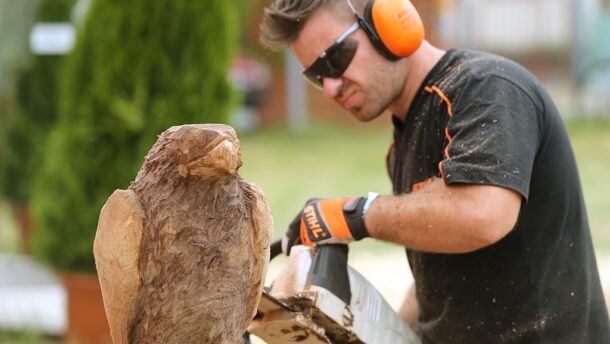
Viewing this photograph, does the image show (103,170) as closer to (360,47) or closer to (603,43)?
(360,47)

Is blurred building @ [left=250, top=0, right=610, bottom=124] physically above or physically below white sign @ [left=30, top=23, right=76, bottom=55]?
below

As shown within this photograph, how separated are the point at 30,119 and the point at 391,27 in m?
4.66

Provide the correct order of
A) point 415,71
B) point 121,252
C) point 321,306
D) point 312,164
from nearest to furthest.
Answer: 1. point 121,252
2. point 321,306
3. point 415,71
4. point 312,164

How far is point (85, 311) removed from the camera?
5008 mm

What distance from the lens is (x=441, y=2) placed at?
1559cm

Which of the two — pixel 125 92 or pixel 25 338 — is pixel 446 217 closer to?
pixel 125 92

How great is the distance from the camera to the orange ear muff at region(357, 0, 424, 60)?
2383 millimetres

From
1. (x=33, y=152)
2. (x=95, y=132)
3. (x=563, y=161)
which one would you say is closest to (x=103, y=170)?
(x=95, y=132)

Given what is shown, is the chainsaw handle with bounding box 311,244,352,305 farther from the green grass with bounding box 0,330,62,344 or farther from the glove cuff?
the green grass with bounding box 0,330,62,344

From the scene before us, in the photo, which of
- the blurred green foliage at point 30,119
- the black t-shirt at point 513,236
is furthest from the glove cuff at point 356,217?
the blurred green foliage at point 30,119

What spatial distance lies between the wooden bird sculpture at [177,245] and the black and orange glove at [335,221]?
1.95 ft

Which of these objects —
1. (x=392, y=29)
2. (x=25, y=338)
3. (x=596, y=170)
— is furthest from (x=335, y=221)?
(x=596, y=170)

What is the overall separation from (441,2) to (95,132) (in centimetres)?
1172

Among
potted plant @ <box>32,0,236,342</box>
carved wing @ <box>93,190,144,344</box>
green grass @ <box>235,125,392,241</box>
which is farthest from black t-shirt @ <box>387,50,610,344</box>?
green grass @ <box>235,125,392,241</box>
